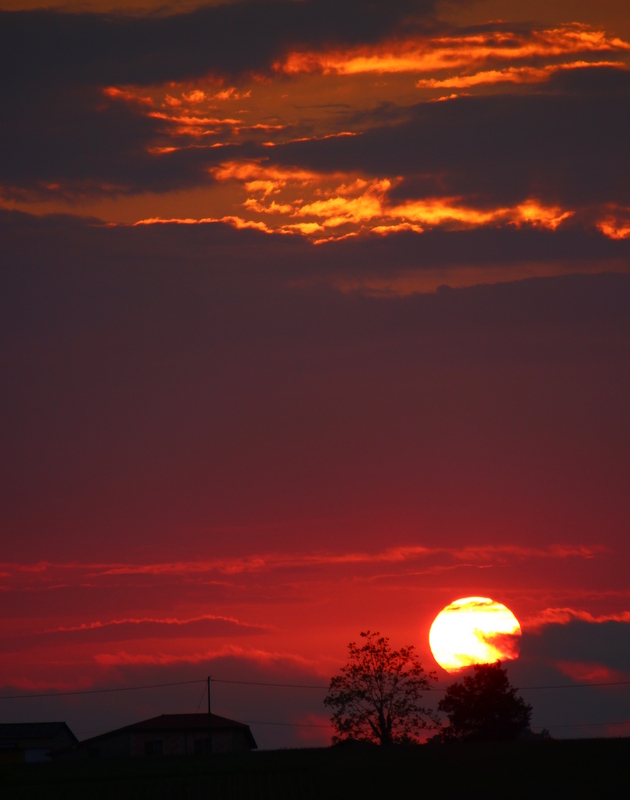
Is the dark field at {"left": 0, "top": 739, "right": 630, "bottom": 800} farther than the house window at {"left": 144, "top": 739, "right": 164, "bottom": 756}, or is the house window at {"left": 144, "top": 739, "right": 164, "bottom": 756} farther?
the house window at {"left": 144, "top": 739, "right": 164, "bottom": 756}

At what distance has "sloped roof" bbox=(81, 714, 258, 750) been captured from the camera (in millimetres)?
131000

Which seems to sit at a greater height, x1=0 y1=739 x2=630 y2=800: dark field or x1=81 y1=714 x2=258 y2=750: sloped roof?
x1=81 y1=714 x2=258 y2=750: sloped roof

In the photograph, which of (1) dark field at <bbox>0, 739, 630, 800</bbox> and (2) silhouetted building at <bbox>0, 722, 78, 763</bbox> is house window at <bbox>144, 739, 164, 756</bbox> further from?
(1) dark field at <bbox>0, 739, 630, 800</bbox>

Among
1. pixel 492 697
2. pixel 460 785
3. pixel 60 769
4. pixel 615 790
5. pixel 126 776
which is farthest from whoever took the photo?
pixel 492 697

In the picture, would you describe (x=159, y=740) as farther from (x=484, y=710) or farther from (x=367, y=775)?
(x=367, y=775)

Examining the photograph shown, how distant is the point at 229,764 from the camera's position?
280 feet

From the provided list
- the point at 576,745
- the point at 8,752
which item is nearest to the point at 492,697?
the point at 576,745

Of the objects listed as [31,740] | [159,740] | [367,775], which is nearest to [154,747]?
[159,740]

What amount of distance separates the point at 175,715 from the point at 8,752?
74.6 feet

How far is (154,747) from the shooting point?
130 m

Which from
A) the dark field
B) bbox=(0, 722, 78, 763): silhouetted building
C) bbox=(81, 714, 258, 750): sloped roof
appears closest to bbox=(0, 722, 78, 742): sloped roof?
bbox=(0, 722, 78, 763): silhouetted building

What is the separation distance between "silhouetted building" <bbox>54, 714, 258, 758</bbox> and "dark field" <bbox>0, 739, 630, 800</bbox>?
39.5m

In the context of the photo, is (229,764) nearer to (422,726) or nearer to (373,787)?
(373,787)

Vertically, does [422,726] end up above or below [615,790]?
above
